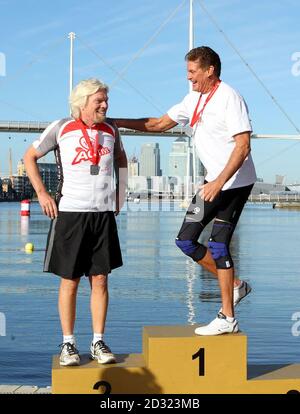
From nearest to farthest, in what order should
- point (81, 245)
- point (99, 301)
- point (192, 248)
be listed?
point (81, 245) → point (99, 301) → point (192, 248)

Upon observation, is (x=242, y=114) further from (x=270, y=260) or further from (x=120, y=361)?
(x=270, y=260)

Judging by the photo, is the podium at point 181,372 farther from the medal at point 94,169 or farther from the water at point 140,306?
the water at point 140,306

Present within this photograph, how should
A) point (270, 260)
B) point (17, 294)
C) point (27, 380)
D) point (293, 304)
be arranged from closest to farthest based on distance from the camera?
point (27, 380) < point (293, 304) < point (17, 294) < point (270, 260)

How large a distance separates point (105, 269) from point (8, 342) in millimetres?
4436

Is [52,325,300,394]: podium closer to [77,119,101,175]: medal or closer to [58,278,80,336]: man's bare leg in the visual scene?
[58,278,80,336]: man's bare leg

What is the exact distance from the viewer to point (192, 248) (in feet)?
18.1

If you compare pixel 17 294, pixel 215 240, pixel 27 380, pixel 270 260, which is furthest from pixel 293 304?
pixel 270 260

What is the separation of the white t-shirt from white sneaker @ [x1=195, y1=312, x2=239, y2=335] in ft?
2.66

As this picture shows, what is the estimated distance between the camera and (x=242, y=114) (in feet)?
17.2

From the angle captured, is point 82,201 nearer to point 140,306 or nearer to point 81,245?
point 81,245

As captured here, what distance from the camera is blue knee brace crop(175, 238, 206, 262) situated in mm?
5477

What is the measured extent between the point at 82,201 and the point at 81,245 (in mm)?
256

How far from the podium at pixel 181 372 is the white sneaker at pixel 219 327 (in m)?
0.09
